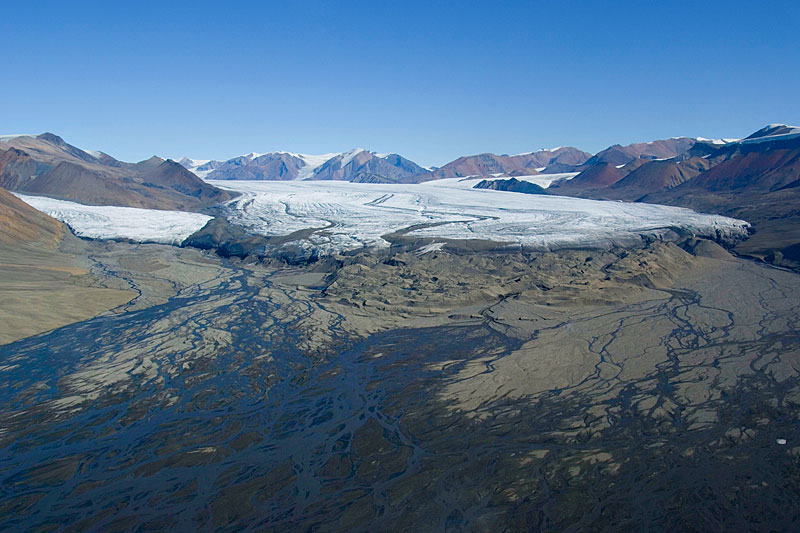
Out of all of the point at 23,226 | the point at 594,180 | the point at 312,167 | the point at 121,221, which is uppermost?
the point at 312,167

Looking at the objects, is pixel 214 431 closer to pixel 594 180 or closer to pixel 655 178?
pixel 655 178

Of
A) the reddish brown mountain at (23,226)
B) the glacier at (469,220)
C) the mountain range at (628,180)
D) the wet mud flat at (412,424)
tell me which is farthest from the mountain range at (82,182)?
the wet mud flat at (412,424)

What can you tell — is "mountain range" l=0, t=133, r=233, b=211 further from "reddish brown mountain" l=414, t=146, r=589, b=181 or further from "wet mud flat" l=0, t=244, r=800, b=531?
"reddish brown mountain" l=414, t=146, r=589, b=181

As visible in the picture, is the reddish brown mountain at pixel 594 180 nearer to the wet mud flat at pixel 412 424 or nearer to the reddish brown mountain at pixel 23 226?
the wet mud flat at pixel 412 424

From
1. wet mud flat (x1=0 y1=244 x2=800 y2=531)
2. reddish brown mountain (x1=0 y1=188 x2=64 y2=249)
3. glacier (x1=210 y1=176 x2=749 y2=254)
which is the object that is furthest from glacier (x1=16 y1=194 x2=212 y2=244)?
wet mud flat (x1=0 y1=244 x2=800 y2=531)

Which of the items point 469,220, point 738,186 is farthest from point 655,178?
point 469,220

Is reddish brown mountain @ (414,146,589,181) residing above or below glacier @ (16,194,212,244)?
above

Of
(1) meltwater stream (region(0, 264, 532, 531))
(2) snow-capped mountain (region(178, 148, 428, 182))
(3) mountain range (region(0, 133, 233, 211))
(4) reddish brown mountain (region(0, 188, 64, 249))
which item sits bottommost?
(1) meltwater stream (region(0, 264, 532, 531))

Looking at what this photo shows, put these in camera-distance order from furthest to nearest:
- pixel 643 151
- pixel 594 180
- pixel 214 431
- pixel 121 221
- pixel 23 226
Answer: pixel 643 151
pixel 594 180
pixel 121 221
pixel 23 226
pixel 214 431

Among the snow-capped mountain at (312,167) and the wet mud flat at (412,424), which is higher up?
the snow-capped mountain at (312,167)
